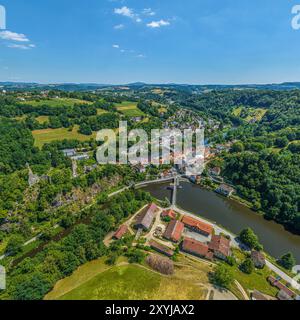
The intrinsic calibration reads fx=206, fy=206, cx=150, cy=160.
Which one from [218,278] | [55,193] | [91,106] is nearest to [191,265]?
[218,278]

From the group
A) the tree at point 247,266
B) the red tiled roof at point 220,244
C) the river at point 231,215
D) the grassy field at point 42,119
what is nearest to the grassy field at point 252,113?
the river at point 231,215

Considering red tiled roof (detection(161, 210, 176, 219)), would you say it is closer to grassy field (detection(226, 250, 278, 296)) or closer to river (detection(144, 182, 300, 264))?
river (detection(144, 182, 300, 264))

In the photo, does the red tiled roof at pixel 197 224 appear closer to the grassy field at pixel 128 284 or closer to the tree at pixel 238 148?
the grassy field at pixel 128 284

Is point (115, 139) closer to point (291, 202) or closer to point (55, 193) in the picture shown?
point (55, 193)

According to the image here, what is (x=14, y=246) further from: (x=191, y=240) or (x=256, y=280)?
(x=256, y=280)

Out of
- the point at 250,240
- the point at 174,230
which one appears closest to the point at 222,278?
the point at 250,240

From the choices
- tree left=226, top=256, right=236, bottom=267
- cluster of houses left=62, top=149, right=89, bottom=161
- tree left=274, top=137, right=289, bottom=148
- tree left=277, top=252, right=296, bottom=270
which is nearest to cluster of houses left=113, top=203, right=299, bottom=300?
tree left=226, top=256, right=236, bottom=267
